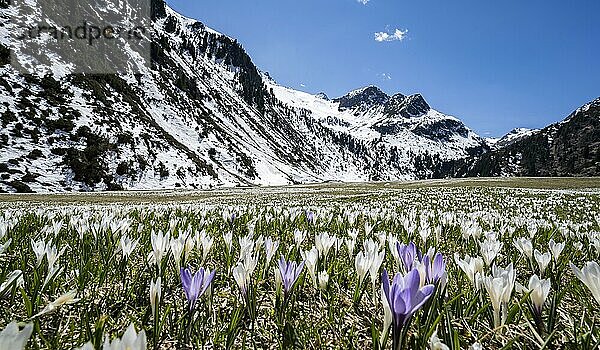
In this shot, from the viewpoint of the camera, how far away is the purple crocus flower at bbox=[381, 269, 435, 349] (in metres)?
1.21

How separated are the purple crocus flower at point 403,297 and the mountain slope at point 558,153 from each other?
181124mm

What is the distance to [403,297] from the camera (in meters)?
1.25

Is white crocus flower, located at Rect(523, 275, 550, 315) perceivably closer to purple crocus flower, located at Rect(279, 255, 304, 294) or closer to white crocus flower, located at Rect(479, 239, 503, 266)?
white crocus flower, located at Rect(479, 239, 503, 266)

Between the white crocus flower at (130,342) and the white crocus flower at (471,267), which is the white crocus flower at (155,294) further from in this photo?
the white crocus flower at (471,267)

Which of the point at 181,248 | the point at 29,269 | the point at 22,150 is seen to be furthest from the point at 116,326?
the point at 22,150

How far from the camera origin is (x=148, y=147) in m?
60.1

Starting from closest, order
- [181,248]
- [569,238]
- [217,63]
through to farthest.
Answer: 1. [181,248]
2. [569,238]
3. [217,63]

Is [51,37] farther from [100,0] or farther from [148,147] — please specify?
[100,0]

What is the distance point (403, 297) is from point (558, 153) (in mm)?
210286

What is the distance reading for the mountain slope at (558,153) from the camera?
6029 inches

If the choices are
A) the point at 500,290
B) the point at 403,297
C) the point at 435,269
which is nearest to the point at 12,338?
the point at 403,297

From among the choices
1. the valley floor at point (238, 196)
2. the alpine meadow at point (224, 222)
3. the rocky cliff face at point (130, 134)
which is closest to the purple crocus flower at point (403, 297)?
the alpine meadow at point (224, 222)

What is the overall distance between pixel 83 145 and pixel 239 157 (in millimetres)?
41460

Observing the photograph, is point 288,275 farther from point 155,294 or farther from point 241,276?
point 155,294
